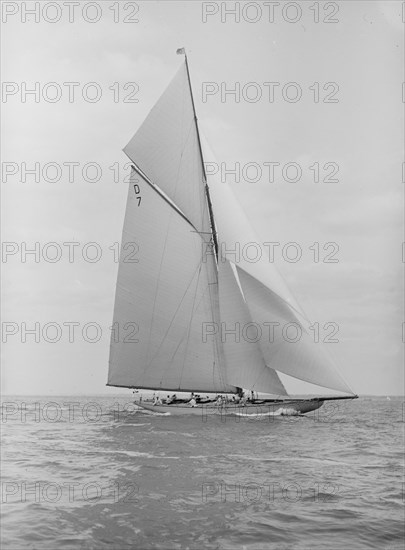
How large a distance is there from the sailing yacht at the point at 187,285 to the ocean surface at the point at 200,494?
1028cm

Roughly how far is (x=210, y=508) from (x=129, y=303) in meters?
26.1

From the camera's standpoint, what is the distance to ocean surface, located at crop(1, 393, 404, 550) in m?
10.7

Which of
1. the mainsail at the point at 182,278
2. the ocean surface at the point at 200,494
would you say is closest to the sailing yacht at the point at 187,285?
the mainsail at the point at 182,278

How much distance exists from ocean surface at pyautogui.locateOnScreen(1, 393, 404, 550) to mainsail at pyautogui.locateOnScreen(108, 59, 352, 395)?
1074 centimetres

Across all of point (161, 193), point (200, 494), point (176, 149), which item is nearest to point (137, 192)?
point (161, 193)

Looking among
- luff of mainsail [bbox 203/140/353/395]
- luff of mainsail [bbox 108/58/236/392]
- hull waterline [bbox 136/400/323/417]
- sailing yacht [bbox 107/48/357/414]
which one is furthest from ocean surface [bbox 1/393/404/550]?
luff of mainsail [bbox 108/58/236/392]

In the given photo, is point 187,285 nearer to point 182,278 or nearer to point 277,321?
point 182,278

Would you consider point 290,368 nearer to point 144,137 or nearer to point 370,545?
point 144,137

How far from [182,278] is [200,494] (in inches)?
949

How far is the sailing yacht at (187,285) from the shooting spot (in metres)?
35.1

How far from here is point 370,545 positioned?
10.6m

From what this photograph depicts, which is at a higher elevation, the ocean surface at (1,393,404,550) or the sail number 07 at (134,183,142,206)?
the sail number 07 at (134,183,142,206)

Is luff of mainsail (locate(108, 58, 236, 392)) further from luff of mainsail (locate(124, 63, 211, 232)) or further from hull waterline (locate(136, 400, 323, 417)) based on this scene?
hull waterline (locate(136, 400, 323, 417))

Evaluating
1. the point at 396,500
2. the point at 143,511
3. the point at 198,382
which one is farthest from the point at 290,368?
the point at 143,511
